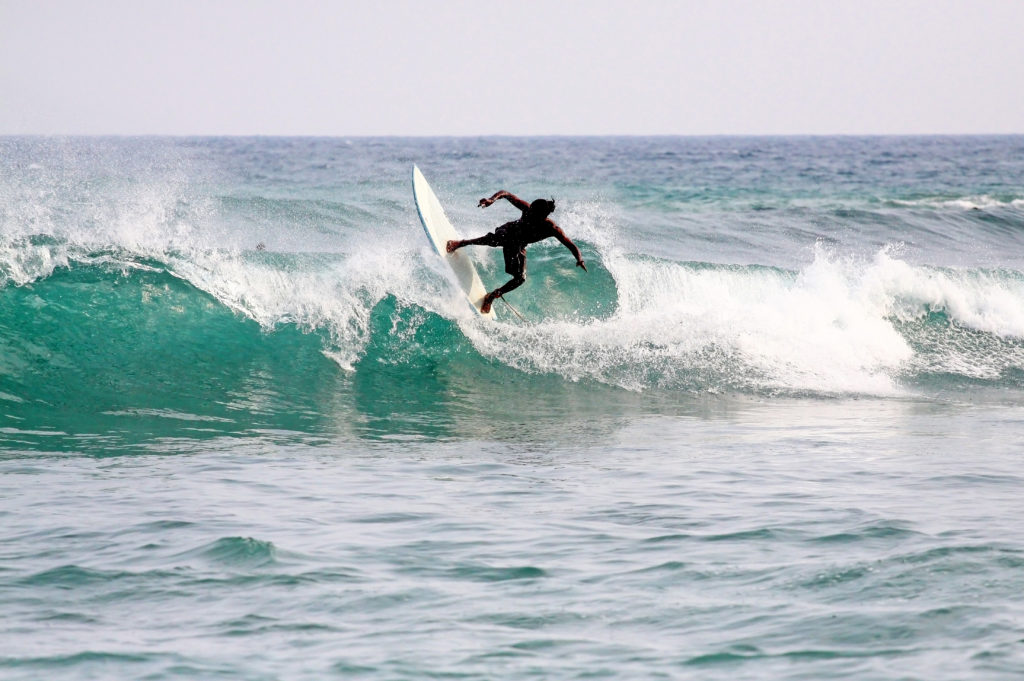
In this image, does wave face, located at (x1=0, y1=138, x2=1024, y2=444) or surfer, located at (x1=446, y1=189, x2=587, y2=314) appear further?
surfer, located at (x1=446, y1=189, x2=587, y2=314)

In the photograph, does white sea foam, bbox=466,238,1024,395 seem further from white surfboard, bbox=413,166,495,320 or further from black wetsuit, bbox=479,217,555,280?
black wetsuit, bbox=479,217,555,280

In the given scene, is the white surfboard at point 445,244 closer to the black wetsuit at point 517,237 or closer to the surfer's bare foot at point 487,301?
the surfer's bare foot at point 487,301

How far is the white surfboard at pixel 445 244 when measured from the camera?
36.5 feet

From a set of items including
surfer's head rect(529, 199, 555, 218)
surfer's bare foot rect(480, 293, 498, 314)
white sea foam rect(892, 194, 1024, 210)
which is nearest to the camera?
surfer's head rect(529, 199, 555, 218)

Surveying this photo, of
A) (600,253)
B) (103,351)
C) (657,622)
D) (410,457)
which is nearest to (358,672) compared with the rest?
(657,622)

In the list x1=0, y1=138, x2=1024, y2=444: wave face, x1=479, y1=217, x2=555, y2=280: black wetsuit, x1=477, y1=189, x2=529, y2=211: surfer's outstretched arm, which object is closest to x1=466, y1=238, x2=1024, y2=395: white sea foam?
x1=0, y1=138, x2=1024, y2=444: wave face

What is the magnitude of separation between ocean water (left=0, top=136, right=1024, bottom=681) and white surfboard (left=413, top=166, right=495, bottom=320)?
0.36 metres

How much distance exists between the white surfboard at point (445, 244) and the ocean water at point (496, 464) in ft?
1.18

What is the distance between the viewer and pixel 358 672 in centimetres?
402

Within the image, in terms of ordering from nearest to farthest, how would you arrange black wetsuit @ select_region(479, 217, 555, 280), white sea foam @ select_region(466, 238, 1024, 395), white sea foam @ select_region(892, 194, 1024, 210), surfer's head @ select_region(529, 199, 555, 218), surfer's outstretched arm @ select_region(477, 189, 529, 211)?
1. surfer's outstretched arm @ select_region(477, 189, 529, 211)
2. surfer's head @ select_region(529, 199, 555, 218)
3. black wetsuit @ select_region(479, 217, 555, 280)
4. white sea foam @ select_region(466, 238, 1024, 395)
5. white sea foam @ select_region(892, 194, 1024, 210)

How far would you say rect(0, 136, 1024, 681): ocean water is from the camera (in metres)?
4.32

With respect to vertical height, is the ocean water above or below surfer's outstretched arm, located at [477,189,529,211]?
below

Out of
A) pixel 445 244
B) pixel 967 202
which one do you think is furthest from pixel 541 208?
pixel 967 202

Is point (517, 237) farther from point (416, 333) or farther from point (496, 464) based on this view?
point (496, 464)
